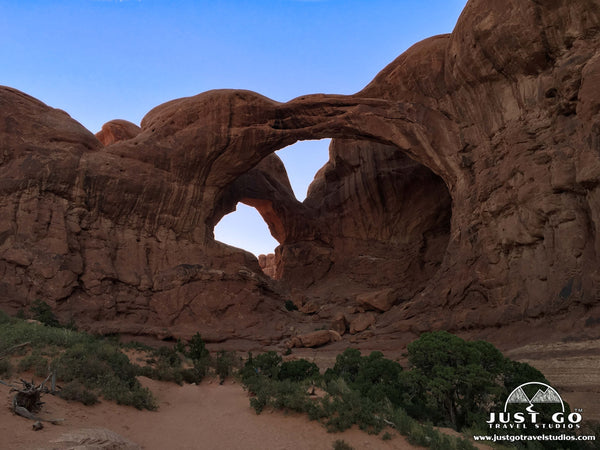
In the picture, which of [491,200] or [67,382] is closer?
[67,382]

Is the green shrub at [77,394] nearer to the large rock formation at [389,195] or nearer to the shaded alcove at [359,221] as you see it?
the large rock formation at [389,195]

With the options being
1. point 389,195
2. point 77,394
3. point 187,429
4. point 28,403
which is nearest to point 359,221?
point 389,195

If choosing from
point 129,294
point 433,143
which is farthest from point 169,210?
point 433,143

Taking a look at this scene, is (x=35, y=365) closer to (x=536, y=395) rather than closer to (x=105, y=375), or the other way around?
(x=105, y=375)

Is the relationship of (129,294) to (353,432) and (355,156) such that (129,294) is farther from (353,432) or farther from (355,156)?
(355,156)

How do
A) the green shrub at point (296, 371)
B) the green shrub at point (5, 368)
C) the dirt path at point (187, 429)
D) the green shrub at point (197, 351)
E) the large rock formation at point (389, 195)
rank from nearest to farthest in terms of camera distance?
the dirt path at point (187, 429) → the green shrub at point (5, 368) → the green shrub at point (296, 371) → the large rock formation at point (389, 195) → the green shrub at point (197, 351)

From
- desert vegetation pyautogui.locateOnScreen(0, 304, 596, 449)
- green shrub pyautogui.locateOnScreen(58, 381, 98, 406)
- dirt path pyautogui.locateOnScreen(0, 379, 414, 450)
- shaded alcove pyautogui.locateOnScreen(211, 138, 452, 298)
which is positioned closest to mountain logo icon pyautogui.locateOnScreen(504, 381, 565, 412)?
desert vegetation pyautogui.locateOnScreen(0, 304, 596, 449)

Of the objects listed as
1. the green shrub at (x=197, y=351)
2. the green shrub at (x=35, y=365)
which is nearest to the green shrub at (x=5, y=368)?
the green shrub at (x=35, y=365)

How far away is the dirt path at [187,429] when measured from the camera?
282 inches

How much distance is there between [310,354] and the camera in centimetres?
2183

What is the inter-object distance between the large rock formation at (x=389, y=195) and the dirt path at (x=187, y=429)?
33.6 feet

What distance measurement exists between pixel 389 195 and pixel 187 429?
1133 inches

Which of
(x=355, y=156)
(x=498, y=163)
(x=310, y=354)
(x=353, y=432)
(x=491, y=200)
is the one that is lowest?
(x=310, y=354)

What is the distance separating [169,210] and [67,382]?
18.3 metres
